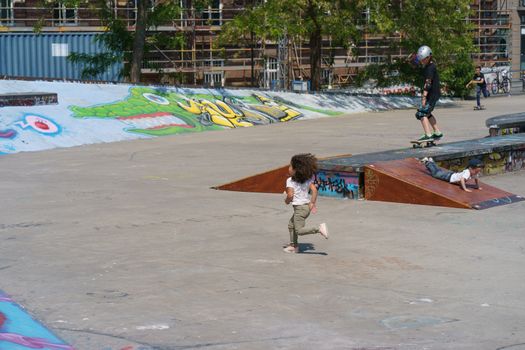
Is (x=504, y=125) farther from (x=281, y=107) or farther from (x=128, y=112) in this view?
(x=281, y=107)

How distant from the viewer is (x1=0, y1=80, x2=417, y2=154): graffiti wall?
2380 cm

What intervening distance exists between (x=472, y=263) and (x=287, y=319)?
291cm

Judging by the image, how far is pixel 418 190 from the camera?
13.5 m

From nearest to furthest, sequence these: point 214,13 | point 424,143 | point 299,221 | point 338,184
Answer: point 299,221 < point 338,184 < point 424,143 < point 214,13

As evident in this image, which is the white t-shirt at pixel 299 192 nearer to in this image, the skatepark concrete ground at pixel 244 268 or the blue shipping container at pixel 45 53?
the skatepark concrete ground at pixel 244 268

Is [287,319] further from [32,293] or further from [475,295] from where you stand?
[32,293]

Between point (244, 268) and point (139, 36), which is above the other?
point (139, 36)

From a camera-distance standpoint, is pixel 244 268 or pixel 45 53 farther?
pixel 45 53

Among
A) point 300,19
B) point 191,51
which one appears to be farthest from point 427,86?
point 191,51

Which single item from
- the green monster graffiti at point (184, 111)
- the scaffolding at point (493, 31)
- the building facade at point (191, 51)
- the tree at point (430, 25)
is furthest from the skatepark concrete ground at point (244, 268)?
the scaffolding at point (493, 31)

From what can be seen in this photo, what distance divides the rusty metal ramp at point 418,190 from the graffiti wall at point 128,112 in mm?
11124

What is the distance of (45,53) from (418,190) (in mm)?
29140

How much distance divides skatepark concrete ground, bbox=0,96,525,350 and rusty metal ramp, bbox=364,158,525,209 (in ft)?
0.68

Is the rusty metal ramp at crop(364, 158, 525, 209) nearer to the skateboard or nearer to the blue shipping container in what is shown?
the skateboard
